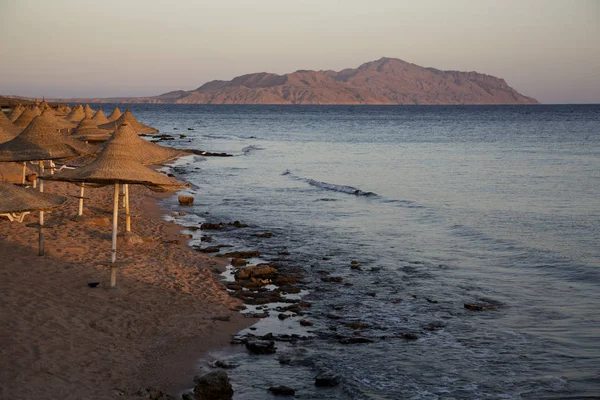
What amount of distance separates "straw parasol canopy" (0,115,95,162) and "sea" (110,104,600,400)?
4472 mm

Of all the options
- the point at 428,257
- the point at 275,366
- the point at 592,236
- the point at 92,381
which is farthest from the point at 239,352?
the point at 592,236

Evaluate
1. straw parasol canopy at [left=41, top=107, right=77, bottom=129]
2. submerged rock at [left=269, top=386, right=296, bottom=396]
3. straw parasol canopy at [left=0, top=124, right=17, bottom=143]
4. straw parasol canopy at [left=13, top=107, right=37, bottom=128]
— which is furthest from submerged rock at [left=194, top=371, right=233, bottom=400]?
straw parasol canopy at [left=13, top=107, right=37, bottom=128]

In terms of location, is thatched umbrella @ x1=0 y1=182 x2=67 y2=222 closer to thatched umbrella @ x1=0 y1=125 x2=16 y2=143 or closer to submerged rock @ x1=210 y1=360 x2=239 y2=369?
submerged rock @ x1=210 y1=360 x2=239 y2=369

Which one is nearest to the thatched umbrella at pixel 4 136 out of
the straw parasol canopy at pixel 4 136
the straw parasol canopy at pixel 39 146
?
the straw parasol canopy at pixel 4 136

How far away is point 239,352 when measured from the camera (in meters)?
11.2

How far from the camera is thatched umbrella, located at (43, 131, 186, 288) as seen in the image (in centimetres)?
1316

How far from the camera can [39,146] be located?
18.1 meters

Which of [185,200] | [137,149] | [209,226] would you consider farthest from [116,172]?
[185,200]

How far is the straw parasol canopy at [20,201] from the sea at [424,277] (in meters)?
4.58

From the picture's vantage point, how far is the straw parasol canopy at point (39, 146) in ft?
57.9

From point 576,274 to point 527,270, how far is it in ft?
3.81

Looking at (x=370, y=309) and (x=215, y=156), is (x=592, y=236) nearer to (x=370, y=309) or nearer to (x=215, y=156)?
(x=370, y=309)

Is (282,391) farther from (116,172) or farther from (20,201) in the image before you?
(20,201)

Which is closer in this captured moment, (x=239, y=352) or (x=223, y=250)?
(x=239, y=352)
